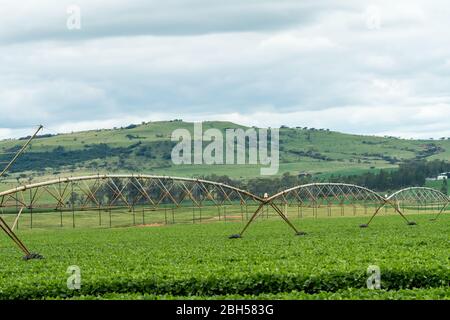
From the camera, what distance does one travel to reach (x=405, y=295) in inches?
845

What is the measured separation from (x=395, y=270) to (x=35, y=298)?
1165 cm

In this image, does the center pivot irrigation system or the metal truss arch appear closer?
the center pivot irrigation system

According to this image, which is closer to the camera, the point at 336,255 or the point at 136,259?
the point at 336,255

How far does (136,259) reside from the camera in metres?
35.1

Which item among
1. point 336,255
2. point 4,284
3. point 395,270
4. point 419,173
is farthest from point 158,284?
point 419,173

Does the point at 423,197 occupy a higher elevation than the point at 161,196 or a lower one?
lower

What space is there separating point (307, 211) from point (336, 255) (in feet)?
296

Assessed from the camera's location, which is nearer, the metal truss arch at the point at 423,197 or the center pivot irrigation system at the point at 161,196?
the center pivot irrigation system at the point at 161,196

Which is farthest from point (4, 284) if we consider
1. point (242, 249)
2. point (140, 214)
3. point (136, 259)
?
point (140, 214)

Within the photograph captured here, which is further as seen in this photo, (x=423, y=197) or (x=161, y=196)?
(x=423, y=197)
